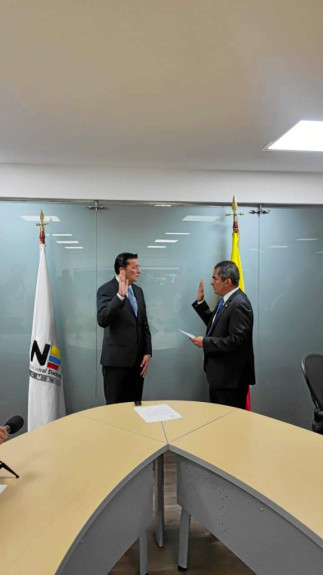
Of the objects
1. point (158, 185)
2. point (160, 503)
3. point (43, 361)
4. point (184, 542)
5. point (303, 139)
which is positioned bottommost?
point (184, 542)

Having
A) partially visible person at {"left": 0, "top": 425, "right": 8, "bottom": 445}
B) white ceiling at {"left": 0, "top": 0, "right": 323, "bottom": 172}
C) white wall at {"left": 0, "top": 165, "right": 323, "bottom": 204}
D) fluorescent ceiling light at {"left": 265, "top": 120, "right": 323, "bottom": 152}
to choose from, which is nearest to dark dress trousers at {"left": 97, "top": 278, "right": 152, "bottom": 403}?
white wall at {"left": 0, "top": 165, "right": 323, "bottom": 204}

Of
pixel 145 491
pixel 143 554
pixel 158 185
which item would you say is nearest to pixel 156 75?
pixel 158 185

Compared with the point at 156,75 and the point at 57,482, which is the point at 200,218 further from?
the point at 57,482

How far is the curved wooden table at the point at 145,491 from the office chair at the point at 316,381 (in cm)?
64

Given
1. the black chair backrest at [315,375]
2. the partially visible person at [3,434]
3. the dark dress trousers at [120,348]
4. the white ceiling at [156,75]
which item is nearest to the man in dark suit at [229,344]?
the black chair backrest at [315,375]

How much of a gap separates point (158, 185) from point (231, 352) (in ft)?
6.15

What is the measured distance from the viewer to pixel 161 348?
3.75 m

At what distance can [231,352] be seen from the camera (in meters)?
2.83

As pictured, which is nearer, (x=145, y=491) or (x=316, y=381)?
(x=145, y=491)

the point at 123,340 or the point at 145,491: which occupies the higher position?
the point at 123,340

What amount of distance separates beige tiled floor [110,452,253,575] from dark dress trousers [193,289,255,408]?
95cm

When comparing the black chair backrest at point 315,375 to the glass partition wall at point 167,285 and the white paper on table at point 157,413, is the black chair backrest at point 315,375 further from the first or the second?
the glass partition wall at point 167,285

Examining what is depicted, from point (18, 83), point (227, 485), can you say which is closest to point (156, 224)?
point (18, 83)

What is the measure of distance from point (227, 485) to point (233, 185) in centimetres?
299
